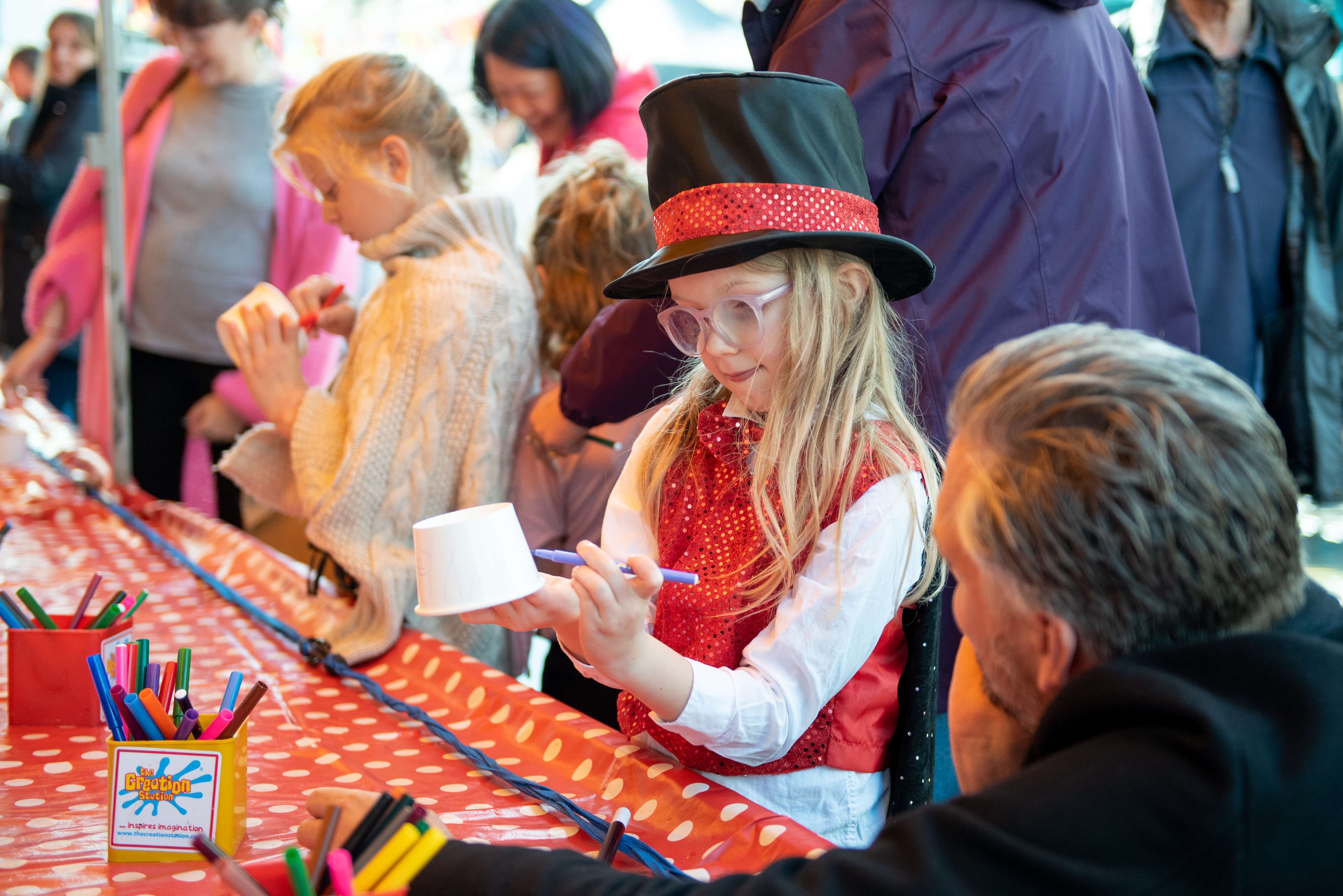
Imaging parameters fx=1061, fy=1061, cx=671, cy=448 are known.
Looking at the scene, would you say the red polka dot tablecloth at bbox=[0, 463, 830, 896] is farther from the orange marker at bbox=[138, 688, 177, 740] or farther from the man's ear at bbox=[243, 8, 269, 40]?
the man's ear at bbox=[243, 8, 269, 40]

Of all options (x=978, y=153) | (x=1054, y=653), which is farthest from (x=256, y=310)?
(x=1054, y=653)

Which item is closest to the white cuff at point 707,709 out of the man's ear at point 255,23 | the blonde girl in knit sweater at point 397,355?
the blonde girl in knit sweater at point 397,355

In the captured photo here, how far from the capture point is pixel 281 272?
2740 mm

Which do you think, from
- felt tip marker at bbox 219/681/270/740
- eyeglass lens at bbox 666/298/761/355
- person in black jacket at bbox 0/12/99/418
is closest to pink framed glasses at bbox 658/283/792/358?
eyeglass lens at bbox 666/298/761/355

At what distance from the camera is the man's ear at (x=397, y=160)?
175 cm

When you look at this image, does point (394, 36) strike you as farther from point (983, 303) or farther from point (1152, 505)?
point (1152, 505)

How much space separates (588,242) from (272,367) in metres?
0.58

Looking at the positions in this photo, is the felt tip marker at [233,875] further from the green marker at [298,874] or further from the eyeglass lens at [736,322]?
the eyeglass lens at [736,322]

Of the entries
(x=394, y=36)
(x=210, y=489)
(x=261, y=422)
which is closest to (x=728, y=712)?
(x=261, y=422)

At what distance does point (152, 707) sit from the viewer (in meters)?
0.84

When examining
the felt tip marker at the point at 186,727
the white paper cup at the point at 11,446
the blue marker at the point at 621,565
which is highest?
the blue marker at the point at 621,565

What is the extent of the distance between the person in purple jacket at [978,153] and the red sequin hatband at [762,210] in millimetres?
265

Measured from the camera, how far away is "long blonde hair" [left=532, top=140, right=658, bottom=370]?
1901 millimetres

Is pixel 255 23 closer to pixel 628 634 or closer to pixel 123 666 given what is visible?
pixel 123 666
